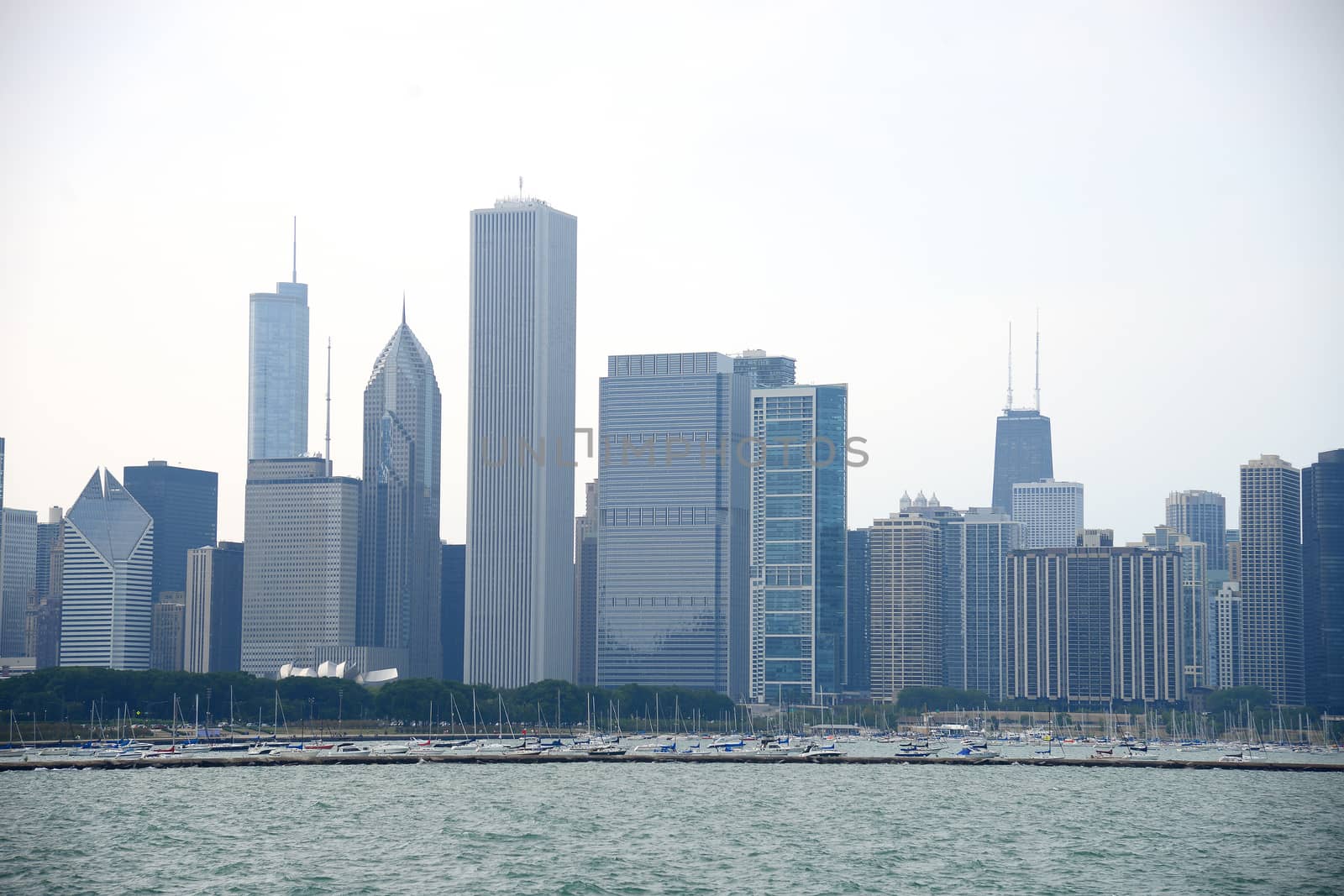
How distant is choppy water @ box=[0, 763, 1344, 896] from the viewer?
97.9m

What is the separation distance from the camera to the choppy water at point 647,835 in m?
97.9

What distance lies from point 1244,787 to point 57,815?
10493 centimetres

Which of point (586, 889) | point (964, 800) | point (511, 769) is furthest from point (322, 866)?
point (511, 769)

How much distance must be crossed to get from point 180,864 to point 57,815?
3140 cm

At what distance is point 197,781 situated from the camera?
537 feet

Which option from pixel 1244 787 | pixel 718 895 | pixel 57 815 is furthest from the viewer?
pixel 1244 787

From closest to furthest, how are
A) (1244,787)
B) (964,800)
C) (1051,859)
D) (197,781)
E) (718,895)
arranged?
(718,895), (1051,859), (964,800), (197,781), (1244,787)

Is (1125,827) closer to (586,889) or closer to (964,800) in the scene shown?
(964,800)

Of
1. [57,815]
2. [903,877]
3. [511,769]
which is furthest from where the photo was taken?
[511,769]

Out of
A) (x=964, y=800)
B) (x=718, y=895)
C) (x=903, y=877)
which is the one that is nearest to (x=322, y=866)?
A: (x=718, y=895)

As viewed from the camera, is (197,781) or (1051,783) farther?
(1051,783)

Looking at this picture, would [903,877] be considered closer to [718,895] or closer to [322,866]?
[718,895]

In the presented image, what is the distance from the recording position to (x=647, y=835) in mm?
119000

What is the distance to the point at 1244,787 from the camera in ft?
577
